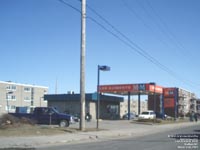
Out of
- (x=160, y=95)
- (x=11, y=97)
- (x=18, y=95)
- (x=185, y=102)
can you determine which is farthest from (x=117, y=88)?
(x=185, y=102)

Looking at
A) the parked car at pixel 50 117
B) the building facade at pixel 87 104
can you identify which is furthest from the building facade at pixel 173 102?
the parked car at pixel 50 117

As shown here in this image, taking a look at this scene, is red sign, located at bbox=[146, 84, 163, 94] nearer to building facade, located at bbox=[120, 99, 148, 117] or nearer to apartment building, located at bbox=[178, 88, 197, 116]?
building facade, located at bbox=[120, 99, 148, 117]

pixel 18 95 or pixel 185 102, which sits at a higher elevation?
pixel 18 95

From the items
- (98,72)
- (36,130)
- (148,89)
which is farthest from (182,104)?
(36,130)

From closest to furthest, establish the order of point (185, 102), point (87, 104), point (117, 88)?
1. point (87, 104)
2. point (117, 88)
3. point (185, 102)

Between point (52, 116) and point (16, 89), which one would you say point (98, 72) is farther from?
point (16, 89)

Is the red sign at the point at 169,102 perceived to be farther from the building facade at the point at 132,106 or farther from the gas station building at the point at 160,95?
the building facade at the point at 132,106

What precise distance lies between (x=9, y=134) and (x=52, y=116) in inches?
438

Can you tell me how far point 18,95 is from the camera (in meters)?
107

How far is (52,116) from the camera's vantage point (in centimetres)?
3547

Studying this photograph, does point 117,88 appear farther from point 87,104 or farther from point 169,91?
point 169,91

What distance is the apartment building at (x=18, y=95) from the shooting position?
102 meters

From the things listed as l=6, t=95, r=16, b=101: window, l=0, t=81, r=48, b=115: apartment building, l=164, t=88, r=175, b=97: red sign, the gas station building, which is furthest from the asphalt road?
l=6, t=95, r=16, b=101: window

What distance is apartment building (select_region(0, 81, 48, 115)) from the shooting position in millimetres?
102062
